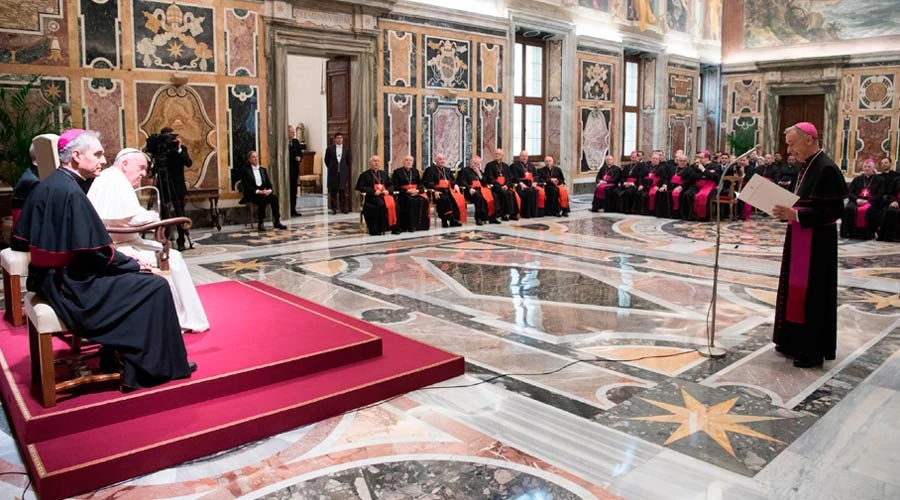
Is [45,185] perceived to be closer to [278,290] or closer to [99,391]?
[99,391]

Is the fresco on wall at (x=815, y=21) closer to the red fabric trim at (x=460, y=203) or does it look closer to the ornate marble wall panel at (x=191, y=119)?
the red fabric trim at (x=460, y=203)

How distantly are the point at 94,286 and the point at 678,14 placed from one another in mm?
19330

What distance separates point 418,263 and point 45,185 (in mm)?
5042

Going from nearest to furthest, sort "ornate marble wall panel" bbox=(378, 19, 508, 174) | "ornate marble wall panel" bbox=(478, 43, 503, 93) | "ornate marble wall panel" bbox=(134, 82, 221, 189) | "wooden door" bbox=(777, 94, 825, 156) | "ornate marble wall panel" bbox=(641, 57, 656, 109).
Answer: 1. "ornate marble wall panel" bbox=(134, 82, 221, 189)
2. "ornate marble wall panel" bbox=(378, 19, 508, 174)
3. "ornate marble wall panel" bbox=(478, 43, 503, 93)
4. "ornate marble wall panel" bbox=(641, 57, 656, 109)
5. "wooden door" bbox=(777, 94, 825, 156)

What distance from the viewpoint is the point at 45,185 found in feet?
11.9

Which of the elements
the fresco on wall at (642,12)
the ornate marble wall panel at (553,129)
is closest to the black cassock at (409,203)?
the ornate marble wall panel at (553,129)

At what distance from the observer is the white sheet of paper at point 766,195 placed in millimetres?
4598

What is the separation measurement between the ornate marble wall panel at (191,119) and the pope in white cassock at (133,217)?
20.2 ft

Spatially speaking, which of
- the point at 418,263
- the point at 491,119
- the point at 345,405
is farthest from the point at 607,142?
the point at 345,405

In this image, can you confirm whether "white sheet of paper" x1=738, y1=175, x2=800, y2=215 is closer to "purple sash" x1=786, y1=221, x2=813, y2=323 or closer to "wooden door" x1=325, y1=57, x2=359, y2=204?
"purple sash" x1=786, y1=221, x2=813, y2=323

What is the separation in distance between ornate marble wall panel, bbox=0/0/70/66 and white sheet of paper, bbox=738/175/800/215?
28.7 ft

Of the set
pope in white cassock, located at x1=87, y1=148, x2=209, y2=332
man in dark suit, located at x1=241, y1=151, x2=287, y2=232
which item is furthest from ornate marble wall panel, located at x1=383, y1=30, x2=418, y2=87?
pope in white cassock, located at x1=87, y1=148, x2=209, y2=332

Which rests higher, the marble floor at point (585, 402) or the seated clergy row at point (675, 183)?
the seated clergy row at point (675, 183)

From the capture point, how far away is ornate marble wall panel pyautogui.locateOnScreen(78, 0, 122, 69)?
31.6 feet
